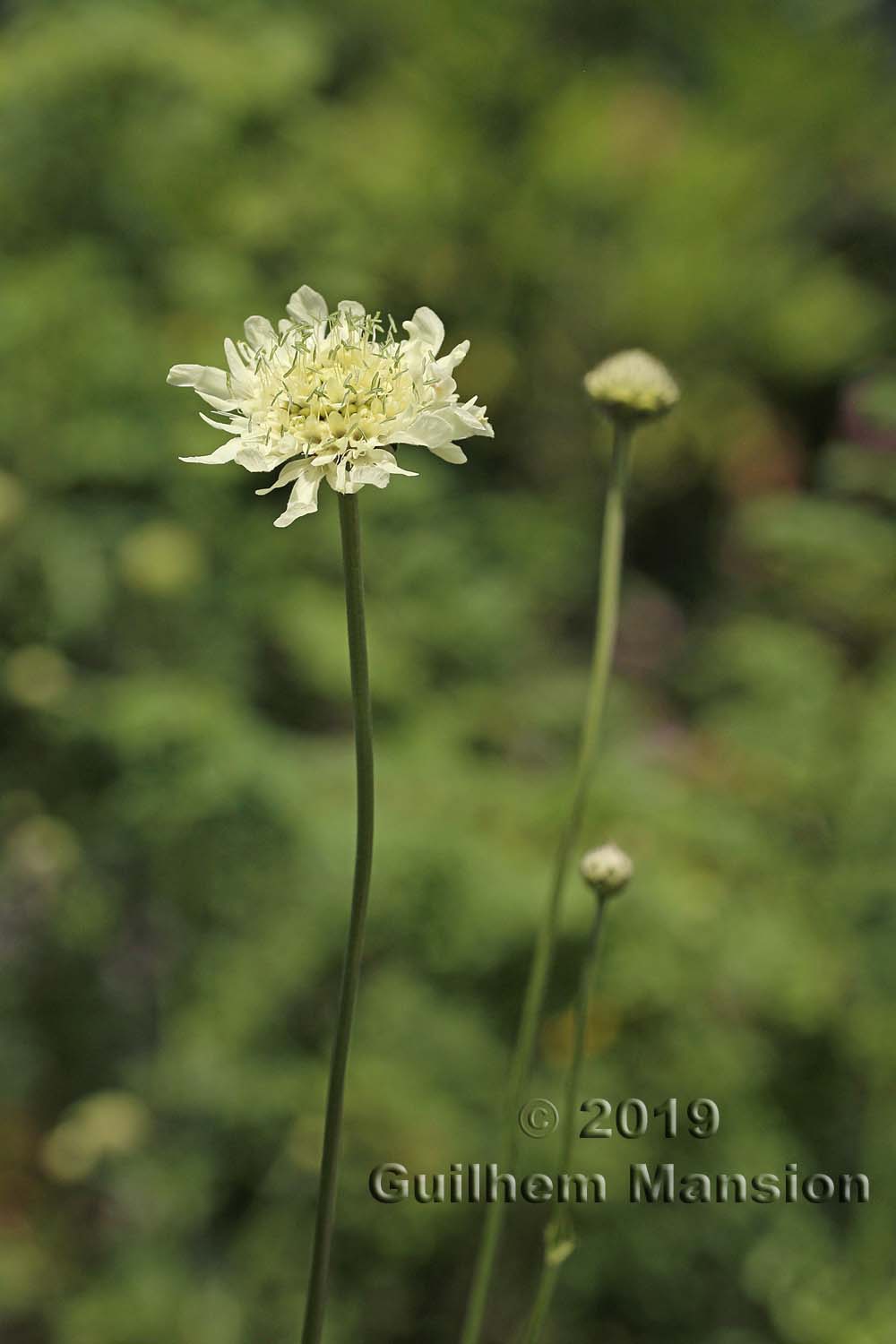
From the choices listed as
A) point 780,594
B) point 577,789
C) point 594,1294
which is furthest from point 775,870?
point 577,789

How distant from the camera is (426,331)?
0.44 m

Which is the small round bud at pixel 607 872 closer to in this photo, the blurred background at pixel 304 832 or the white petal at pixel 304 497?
the white petal at pixel 304 497

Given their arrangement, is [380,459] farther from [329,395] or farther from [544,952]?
[544,952]

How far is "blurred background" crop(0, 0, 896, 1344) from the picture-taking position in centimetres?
124

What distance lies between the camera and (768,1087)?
1.32 meters

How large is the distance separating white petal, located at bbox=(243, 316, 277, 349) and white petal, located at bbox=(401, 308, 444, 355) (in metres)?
0.05

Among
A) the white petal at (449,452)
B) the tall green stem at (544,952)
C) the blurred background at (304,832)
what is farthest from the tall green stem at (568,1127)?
the blurred background at (304,832)

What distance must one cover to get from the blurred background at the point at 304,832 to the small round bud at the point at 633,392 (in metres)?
0.73

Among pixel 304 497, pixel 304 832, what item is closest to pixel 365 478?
pixel 304 497

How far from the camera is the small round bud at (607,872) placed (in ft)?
1.47

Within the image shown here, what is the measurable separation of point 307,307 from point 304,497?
92mm

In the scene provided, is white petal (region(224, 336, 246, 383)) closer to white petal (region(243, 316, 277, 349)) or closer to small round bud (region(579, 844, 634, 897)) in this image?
white petal (region(243, 316, 277, 349))

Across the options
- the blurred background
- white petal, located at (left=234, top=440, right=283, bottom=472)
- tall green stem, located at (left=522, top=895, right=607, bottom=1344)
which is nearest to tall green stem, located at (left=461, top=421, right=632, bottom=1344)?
tall green stem, located at (left=522, top=895, right=607, bottom=1344)

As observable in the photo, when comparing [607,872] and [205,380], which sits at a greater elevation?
[205,380]
